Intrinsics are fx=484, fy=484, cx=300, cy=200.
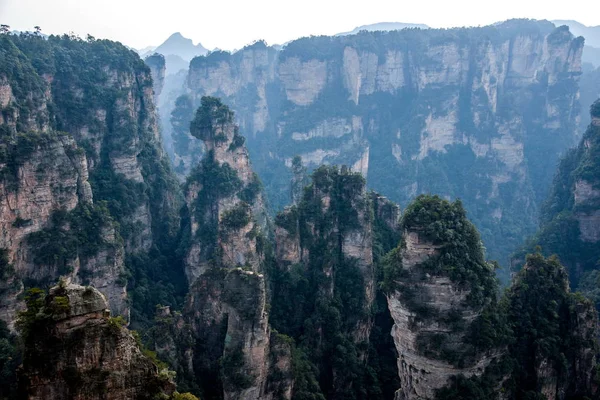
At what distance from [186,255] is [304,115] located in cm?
5447

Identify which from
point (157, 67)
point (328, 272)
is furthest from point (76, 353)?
point (157, 67)

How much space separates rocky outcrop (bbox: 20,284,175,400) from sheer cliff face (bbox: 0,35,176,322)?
1628cm

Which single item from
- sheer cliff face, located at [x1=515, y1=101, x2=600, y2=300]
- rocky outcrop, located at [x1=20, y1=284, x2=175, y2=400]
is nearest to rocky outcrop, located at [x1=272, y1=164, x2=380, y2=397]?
rocky outcrop, located at [x1=20, y1=284, x2=175, y2=400]

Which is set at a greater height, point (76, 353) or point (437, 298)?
point (437, 298)

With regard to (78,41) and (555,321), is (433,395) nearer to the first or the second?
(555,321)

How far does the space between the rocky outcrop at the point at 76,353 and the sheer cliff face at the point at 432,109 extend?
73.7m

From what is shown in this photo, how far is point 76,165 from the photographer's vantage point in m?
33.4

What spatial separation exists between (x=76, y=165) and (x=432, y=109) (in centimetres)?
7153

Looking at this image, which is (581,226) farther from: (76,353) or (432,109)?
(76,353)

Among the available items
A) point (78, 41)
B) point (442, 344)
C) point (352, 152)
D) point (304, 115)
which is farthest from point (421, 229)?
point (304, 115)

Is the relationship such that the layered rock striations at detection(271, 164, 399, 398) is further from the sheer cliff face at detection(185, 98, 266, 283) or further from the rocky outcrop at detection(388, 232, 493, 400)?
the sheer cliff face at detection(185, 98, 266, 283)

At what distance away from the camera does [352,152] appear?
285 feet

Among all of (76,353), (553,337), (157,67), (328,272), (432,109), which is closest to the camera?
(76,353)

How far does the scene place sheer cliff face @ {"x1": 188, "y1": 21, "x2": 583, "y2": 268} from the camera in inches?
3386
